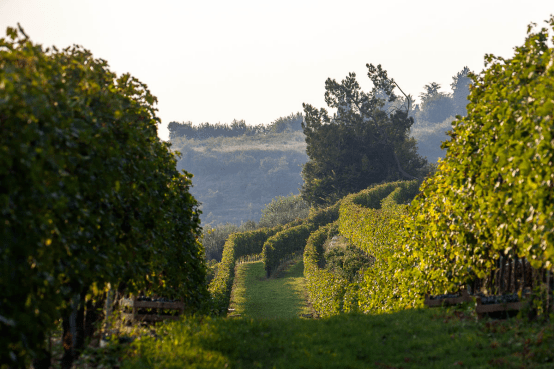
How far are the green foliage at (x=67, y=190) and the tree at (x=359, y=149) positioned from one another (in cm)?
4248

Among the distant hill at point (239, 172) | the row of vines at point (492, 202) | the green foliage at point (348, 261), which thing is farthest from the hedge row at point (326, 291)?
the distant hill at point (239, 172)

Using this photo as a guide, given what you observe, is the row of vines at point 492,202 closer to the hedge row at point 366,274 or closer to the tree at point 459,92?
the hedge row at point 366,274

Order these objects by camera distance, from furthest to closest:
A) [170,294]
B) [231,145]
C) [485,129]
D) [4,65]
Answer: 1. [231,145]
2. [170,294]
3. [485,129]
4. [4,65]

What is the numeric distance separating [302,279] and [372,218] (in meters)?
8.60

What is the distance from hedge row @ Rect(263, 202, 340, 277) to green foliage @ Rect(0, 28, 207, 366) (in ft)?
75.6

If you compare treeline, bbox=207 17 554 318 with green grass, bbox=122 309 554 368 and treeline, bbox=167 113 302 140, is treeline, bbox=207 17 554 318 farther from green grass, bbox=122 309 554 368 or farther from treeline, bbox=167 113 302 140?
treeline, bbox=167 113 302 140

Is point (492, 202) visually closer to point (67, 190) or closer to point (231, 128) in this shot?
point (67, 190)

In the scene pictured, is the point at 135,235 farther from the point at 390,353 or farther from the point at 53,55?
the point at 390,353

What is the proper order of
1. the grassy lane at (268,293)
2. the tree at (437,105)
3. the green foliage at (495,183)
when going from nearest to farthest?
the green foliage at (495,183) → the grassy lane at (268,293) → the tree at (437,105)

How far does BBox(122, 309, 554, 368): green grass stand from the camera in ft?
18.0

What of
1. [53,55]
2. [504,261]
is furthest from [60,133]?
[504,261]

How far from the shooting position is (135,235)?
6.28 meters

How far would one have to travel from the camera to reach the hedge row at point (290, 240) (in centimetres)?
3075

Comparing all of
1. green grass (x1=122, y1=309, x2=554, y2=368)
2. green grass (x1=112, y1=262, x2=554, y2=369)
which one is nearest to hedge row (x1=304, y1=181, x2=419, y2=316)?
green grass (x1=112, y1=262, x2=554, y2=369)
